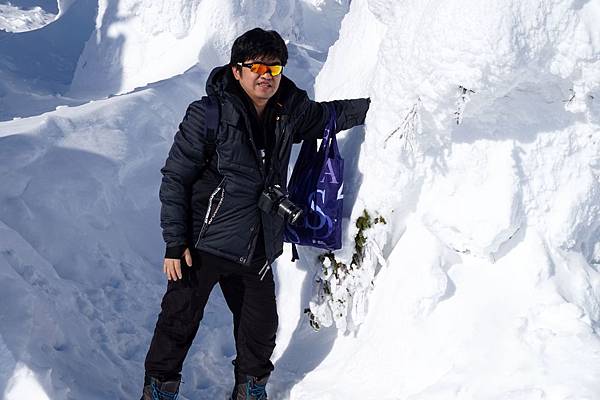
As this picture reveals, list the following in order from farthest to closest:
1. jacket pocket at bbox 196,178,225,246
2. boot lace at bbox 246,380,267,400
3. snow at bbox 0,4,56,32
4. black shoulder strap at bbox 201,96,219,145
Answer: snow at bbox 0,4,56,32
boot lace at bbox 246,380,267,400
jacket pocket at bbox 196,178,225,246
black shoulder strap at bbox 201,96,219,145

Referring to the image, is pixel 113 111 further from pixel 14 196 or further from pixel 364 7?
pixel 364 7

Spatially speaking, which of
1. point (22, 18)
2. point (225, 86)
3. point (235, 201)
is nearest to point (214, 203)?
point (235, 201)

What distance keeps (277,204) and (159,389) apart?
3.46 ft

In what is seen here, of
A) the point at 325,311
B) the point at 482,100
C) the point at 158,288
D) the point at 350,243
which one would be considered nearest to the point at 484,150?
the point at 482,100

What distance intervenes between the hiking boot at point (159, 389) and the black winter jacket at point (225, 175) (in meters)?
0.64

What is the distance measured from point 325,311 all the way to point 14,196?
7.33ft

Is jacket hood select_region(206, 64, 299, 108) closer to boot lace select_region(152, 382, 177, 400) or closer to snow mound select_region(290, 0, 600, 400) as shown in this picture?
snow mound select_region(290, 0, 600, 400)

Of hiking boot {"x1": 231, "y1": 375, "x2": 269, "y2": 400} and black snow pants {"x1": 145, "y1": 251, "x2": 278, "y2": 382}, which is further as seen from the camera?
hiking boot {"x1": 231, "y1": 375, "x2": 269, "y2": 400}

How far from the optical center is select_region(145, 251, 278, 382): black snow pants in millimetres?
2840

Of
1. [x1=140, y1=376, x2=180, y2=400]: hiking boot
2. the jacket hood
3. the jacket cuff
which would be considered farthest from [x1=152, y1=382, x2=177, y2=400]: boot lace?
the jacket hood

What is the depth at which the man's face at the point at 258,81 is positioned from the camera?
8.48ft

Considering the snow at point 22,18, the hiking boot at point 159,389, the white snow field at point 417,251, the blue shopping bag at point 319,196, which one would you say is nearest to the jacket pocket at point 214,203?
the blue shopping bag at point 319,196

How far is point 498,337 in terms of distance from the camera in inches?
107

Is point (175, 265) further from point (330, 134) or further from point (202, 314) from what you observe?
point (330, 134)
